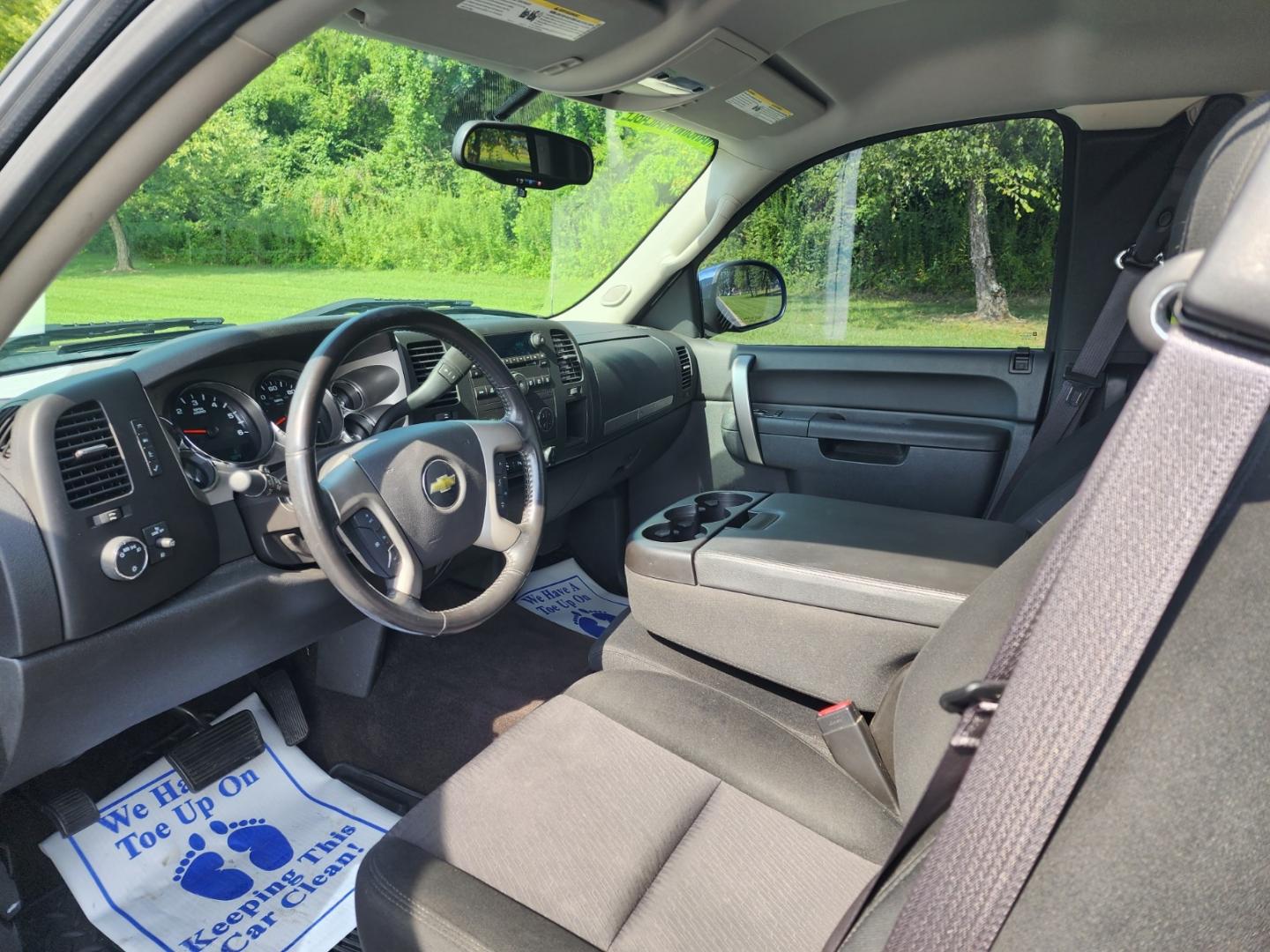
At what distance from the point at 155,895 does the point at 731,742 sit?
1311 mm

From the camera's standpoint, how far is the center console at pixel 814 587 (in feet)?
5.35

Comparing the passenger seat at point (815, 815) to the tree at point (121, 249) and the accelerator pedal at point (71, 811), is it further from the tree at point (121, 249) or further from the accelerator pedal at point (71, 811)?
the accelerator pedal at point (71, 811)

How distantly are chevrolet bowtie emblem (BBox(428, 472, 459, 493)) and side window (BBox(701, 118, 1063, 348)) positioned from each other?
1.72 m

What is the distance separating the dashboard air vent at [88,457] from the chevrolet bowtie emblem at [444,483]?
0.51 meters

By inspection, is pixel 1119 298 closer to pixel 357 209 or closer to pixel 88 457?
pixel 357 209

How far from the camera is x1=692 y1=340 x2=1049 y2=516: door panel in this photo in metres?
2.73

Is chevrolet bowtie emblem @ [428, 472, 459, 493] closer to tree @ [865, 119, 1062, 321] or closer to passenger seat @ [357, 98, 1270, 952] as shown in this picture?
passenger seat @ [357, 98, 1270, 952]

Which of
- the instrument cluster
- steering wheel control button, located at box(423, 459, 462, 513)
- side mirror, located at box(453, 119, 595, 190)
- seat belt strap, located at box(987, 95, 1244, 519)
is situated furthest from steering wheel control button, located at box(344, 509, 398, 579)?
seat belt strap, located at box(987, 95, 1244, 519)

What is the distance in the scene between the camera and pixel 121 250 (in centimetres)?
139

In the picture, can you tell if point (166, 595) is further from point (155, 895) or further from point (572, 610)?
point (572, 610)

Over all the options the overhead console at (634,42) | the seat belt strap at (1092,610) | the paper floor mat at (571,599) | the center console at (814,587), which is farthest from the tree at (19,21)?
the paper floor mat at (571,599)

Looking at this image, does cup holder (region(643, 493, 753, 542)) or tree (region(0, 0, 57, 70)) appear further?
cup holder (region(643, 493, 753, 542))

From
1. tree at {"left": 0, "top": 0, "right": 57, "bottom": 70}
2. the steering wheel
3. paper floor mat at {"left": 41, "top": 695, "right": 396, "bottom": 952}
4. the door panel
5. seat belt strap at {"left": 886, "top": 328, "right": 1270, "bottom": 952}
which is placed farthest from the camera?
the door panel

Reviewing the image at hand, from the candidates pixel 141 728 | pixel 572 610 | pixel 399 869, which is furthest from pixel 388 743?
pixel 399 869
